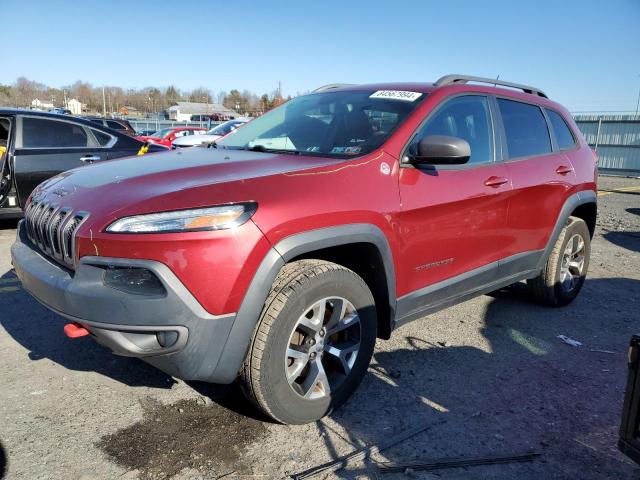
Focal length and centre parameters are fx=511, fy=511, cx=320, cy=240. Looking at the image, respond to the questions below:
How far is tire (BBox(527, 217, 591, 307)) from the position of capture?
4410mm

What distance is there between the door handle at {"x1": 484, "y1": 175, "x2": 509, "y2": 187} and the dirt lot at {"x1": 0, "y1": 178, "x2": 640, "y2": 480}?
120 centimetres

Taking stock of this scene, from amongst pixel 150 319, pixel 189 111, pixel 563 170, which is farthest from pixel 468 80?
pixel 189 111

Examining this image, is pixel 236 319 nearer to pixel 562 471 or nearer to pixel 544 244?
pixel 562 471

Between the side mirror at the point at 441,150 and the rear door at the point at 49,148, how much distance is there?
4706 millimetres

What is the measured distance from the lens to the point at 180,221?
2152mm

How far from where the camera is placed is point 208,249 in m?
2.12

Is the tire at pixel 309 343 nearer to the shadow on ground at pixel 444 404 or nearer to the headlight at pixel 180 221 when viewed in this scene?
the shadow on ground at pixel 444 404

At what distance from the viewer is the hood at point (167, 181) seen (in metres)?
2.22

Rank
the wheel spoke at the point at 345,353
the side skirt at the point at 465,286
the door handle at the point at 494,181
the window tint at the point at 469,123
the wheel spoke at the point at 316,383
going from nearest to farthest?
the wheel spoke at the point at 316,383 → the wheel spoke at the point at 345,353 → the side skirt at the point at 465,286 → the window tint at the point at 469,123 → the door handle at the point at 494,181

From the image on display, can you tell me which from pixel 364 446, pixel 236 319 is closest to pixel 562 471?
pixel 364 446

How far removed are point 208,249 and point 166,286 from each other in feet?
0.74

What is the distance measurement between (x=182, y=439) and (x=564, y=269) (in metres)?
3.63

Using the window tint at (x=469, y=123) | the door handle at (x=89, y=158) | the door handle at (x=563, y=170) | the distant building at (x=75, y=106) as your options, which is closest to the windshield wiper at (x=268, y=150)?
the window tint at (x=469, y=123)

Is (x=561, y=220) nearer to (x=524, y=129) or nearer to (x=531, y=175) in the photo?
(x=531, y=175)
